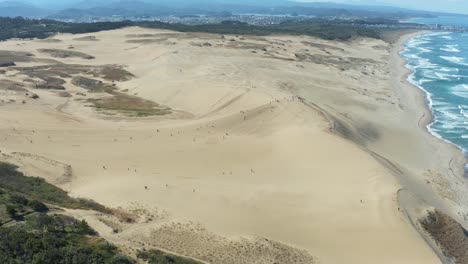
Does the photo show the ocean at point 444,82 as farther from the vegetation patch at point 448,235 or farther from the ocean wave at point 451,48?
the vegetation patch at point 448,235

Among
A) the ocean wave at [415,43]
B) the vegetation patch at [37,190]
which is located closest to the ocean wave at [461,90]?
the vegetation patch at [37,190]

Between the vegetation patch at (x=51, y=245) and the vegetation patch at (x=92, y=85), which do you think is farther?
the vegetation patch at (x=92, y=85)

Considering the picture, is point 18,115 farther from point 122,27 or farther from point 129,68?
point 122,27

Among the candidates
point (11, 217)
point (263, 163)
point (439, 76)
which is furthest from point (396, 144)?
point (439, 76)

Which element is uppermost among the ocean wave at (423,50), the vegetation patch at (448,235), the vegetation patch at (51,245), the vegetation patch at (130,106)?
the vegetation patch at (51,245)

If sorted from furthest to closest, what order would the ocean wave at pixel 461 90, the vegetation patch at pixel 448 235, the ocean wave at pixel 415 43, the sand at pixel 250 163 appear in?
the ocean wave at pixel 415 43 < the ocean wave at pixel 461 90 < the vegetation patch at pixel 448 235 < the sand at pixel 250 163

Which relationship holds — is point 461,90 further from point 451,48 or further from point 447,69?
point 451,48
